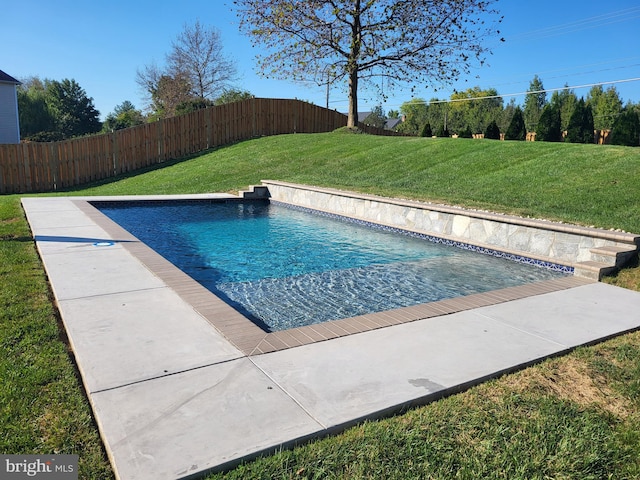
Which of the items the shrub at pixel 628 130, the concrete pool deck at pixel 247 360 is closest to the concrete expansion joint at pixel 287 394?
the concrete pool deck at pixel 247 360

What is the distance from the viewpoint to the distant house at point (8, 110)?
84.6 ft

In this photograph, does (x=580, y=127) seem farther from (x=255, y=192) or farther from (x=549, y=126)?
(x=255, y=192)

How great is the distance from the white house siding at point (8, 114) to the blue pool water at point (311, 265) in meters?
21.0

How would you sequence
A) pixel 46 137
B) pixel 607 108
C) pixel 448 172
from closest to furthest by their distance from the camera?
pixel 448 172 < pixel 46 137 < pixel 607 108

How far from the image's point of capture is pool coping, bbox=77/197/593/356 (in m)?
3.38

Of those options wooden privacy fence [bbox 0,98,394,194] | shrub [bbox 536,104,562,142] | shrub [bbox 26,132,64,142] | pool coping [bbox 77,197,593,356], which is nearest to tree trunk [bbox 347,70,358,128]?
wooden privacy fence [bbox 0,98,394,194]

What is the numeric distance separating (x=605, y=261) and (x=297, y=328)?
3.94 m

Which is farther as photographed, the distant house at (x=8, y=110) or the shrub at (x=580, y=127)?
the distant house at (x=8, y=110)

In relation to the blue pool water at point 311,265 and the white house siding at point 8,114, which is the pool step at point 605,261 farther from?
the white house siding at point 8,114

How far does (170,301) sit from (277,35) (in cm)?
1967

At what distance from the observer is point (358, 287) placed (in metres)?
5.39

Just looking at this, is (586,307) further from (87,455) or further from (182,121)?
(182,121)

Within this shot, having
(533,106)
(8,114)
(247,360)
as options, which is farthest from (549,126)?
(533,106)

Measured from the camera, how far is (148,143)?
19938 mm
